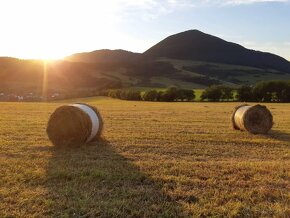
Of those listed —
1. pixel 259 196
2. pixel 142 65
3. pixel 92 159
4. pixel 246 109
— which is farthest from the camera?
pixel 142 65

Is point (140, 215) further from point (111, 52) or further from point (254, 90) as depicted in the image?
point (111, 52)

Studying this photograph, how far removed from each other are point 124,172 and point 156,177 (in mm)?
825

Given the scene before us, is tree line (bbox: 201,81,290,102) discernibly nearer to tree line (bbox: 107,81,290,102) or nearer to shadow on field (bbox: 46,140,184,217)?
tree line (bbox: 107,81,290,102)

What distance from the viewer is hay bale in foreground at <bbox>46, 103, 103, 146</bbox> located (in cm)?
1498

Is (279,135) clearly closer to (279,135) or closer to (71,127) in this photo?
(279,135)

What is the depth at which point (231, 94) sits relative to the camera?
64.8 m

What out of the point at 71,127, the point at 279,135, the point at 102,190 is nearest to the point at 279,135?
the point at 279,135

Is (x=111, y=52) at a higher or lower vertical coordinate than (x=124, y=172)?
higher

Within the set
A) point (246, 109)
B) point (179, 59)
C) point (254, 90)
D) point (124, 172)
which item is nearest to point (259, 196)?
point (124, 172)

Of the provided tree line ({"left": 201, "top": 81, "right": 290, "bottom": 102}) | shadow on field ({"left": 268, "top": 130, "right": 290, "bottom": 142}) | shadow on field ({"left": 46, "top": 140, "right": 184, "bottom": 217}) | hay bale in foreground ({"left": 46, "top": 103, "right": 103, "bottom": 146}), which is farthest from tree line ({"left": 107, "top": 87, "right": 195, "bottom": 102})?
shadow on field ({"left": 46, "top": 140, "right": 184, "bottom": 217})

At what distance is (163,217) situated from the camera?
745 cm

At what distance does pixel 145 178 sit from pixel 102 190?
51.9 inches

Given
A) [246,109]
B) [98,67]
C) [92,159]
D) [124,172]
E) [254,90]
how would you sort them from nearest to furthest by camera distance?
[124,172]
[92,159]
[246,109]
[254,90]
[98,67]

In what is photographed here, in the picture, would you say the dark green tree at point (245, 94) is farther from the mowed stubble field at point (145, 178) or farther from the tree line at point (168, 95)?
the mowed stubble field at point (145, 178)
